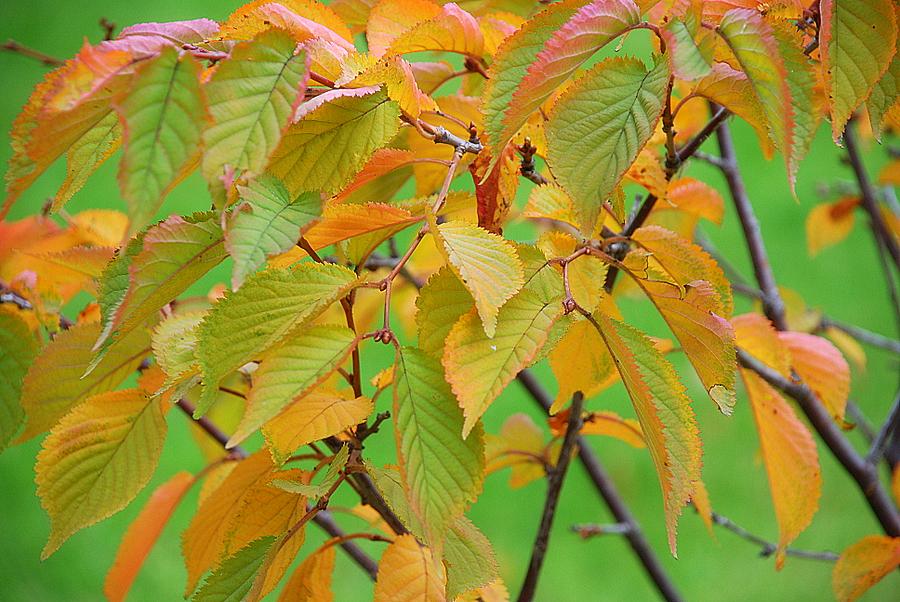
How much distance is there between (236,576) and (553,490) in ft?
0.95

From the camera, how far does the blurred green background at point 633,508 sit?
179 centimetres

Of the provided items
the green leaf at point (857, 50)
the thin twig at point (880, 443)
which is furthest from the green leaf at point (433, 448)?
the thin twig at point (880, 443)

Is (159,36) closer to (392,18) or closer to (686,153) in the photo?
(392,18)

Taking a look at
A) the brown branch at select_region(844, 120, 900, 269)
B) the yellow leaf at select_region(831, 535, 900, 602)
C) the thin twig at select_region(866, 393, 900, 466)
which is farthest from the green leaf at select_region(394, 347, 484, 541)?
the brown branch at select_region(844, 120, 900, 269)

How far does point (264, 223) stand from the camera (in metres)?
0.37

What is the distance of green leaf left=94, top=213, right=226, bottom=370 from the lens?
0.39 m

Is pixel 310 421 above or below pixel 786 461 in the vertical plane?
above

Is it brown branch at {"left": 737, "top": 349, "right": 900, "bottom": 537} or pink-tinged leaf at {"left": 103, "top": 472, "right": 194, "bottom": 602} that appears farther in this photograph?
brown branch at {"left": 737, "top": 349, "right": 900, "bottom": 537}

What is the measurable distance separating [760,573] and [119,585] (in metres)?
1.53

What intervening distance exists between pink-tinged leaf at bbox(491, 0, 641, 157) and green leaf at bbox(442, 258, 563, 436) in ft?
0.25

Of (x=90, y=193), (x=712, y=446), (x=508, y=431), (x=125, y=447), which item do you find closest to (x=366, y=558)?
(x=508, y=431)

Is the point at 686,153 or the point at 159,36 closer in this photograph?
the point at 159,36

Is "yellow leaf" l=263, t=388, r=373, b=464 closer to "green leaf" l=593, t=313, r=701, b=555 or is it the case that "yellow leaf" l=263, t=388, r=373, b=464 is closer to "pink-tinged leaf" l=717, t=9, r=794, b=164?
"green leaf" l=593, t=313, r=701, b=555

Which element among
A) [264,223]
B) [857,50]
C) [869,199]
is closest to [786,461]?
[857,50]
